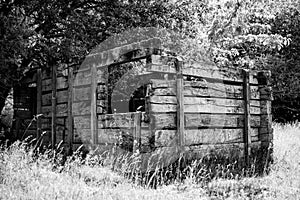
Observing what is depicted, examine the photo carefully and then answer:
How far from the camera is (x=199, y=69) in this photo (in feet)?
19.4

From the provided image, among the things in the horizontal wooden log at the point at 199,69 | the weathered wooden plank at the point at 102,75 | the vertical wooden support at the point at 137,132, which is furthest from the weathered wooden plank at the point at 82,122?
the horizontal wooden log at the point at 199,69

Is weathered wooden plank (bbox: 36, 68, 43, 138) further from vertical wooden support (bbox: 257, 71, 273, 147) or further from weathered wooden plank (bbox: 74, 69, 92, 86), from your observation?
vertical wooden support (bbox: 257, 71, 273, 147)

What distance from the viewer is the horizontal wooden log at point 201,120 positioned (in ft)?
17.2

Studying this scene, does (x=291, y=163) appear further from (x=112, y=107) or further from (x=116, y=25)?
(x=116, y=25)

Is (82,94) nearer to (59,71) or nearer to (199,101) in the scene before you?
(59,71)

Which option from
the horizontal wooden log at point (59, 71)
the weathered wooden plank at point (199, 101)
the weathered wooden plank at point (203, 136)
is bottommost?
the weathered wooden plank at point (203, 136)

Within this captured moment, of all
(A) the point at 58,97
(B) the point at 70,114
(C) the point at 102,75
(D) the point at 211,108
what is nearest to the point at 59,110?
(A) the point at 58,97

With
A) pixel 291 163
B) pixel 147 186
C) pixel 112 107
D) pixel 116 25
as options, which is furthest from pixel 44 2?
pixel 291 163

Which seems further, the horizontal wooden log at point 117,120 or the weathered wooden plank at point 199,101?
the horizontal wooden log at point 117,120

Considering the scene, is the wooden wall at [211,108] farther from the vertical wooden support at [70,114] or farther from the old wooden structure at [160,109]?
the vertical wooden support at [70,114]

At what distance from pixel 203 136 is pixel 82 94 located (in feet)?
7.36

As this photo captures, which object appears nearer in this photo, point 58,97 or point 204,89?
point 204,89

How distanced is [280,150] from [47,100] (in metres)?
5.06

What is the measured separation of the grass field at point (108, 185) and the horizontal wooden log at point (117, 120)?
67 cm
